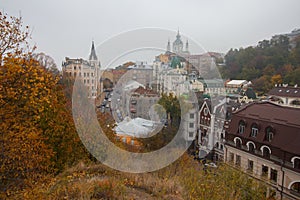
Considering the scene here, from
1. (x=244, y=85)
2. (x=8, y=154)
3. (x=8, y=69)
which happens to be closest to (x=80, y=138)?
(x=8, y=154)

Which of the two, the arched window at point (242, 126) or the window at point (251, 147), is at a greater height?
the arched window at point (242, 126)

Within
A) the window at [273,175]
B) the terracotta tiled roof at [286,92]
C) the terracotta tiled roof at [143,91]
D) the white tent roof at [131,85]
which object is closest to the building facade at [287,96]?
the terracotta tiled roof at [286,92]

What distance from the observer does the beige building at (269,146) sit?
720 centimetres

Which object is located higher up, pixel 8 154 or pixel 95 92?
pixel 95 92

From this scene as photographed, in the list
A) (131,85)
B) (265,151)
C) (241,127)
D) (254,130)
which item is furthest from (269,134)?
(131,85)

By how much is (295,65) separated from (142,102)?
24.5m

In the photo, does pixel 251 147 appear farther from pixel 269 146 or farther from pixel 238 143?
pixel 269 146

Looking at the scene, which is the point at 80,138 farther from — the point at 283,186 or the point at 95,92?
the point at 283,186

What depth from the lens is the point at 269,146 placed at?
796 cm

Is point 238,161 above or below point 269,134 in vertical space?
below

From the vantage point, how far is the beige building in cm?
720

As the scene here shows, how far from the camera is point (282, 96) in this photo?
57.9 ft

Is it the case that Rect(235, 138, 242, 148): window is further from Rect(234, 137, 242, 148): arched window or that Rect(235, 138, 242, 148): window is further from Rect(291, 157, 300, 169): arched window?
Rect(291, 157, 300, 169): arched window

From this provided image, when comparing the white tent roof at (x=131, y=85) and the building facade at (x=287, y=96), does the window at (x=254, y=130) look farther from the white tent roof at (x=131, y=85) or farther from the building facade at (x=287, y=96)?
the building facade at (x=287, y=96)
